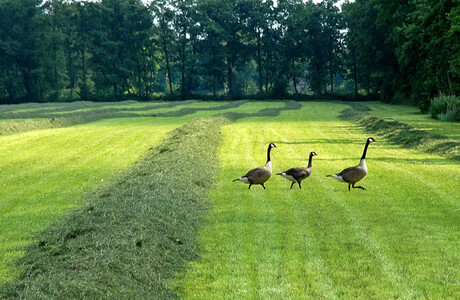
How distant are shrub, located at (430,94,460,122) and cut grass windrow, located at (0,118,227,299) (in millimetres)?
31496

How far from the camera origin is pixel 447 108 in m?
42.7

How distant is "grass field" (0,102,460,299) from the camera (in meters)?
7.89

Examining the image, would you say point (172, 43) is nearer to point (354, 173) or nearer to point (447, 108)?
point (447, 108)

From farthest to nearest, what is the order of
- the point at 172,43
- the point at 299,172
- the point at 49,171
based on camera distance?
1. the point at 172,43
2. the point at 49,171
3. the point at 299,172

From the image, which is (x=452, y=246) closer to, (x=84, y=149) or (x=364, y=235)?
(x=364, y=235)

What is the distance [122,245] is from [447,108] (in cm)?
4004

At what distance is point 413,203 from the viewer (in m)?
13.3

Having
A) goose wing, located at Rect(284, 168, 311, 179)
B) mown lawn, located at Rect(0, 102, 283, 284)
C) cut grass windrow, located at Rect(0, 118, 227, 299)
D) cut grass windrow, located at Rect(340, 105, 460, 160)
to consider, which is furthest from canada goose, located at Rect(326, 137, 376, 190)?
cut grass windrow, located at Rect(340, 105, 460, 160)

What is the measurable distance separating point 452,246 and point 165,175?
28.0 ft

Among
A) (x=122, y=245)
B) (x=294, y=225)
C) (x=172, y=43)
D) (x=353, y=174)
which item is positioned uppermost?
(x=172, y=43)

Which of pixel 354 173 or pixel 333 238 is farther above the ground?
pixel 354 173

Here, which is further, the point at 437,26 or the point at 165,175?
the point at 437,26

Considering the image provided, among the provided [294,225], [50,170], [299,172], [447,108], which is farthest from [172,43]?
[294,225]

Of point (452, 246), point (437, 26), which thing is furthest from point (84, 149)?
point (437, 26)
